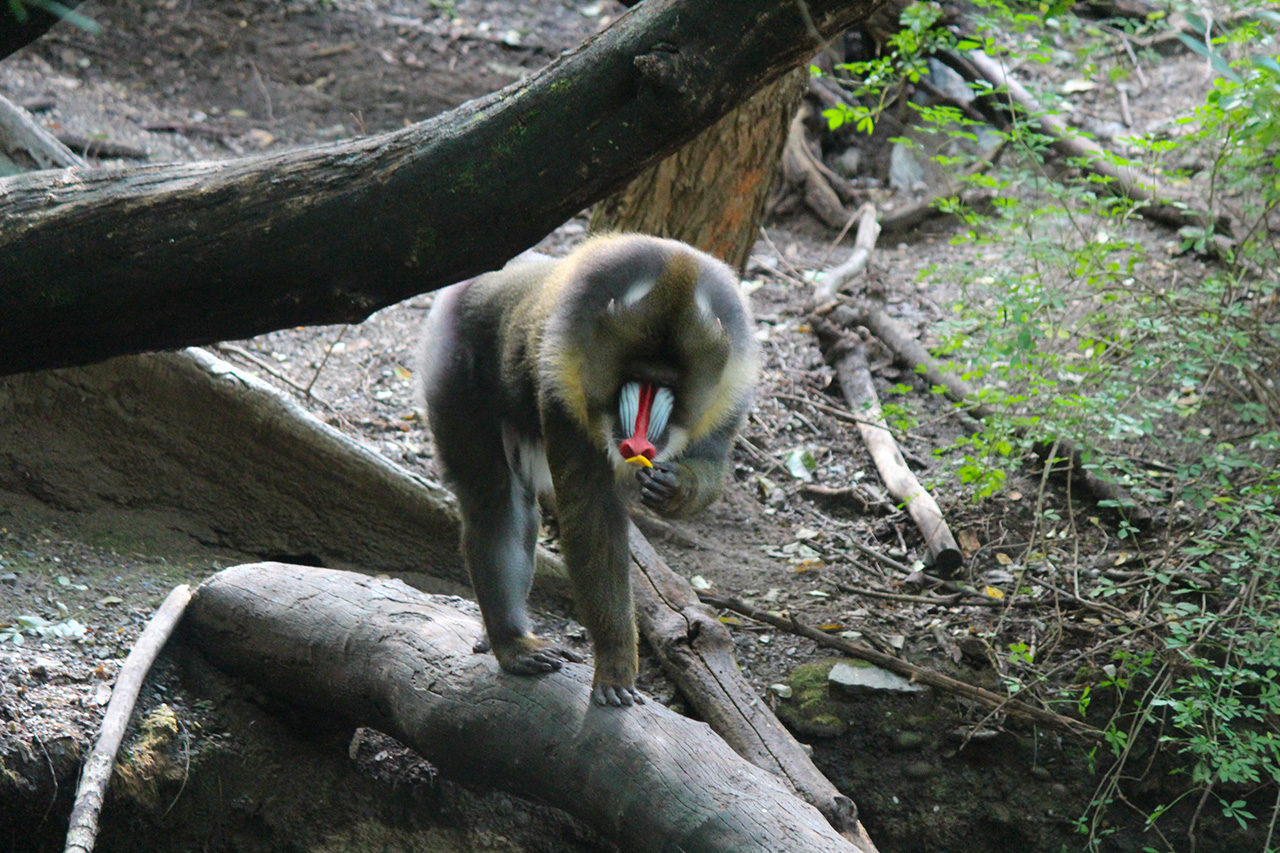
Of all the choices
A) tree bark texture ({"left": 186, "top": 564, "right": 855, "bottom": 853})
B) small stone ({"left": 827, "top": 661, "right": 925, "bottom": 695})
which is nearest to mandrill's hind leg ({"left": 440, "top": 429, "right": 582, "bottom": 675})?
tree bark texture ({"left": 186, "top": 564, "right": 855, "bottom": 853})

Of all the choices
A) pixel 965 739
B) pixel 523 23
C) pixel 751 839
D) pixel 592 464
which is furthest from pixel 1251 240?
pixel 523 23

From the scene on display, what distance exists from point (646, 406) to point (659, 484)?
250mm

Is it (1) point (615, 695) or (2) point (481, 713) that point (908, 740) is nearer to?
(1) point (615, 695)

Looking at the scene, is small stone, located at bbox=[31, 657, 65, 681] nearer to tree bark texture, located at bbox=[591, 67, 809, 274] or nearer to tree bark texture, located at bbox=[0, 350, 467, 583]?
tree bark texture, located at bbox=[0, 350, 467, 583]

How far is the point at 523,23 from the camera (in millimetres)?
8891

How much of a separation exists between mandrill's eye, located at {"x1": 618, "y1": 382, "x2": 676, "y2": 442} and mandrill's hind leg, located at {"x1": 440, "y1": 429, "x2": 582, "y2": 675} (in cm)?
77

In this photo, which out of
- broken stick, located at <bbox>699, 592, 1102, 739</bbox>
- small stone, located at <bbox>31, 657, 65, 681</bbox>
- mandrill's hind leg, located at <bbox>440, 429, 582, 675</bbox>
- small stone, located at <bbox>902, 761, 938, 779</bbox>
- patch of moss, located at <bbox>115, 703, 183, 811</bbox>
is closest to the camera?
patch of moss, located at <bbox>115, 703, 183, 811</bbox>

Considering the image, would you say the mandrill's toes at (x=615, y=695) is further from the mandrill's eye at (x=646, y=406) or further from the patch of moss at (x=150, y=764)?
the patch of moss at (x=150, y=764)

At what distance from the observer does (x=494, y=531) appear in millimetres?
3469

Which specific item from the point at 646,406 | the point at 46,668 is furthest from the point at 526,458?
the point at 46,668

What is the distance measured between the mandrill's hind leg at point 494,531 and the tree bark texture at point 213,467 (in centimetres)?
94

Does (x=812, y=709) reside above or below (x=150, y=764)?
below

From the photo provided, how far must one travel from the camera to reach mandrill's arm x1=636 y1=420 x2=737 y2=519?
297cm

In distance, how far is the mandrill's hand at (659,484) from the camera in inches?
116
